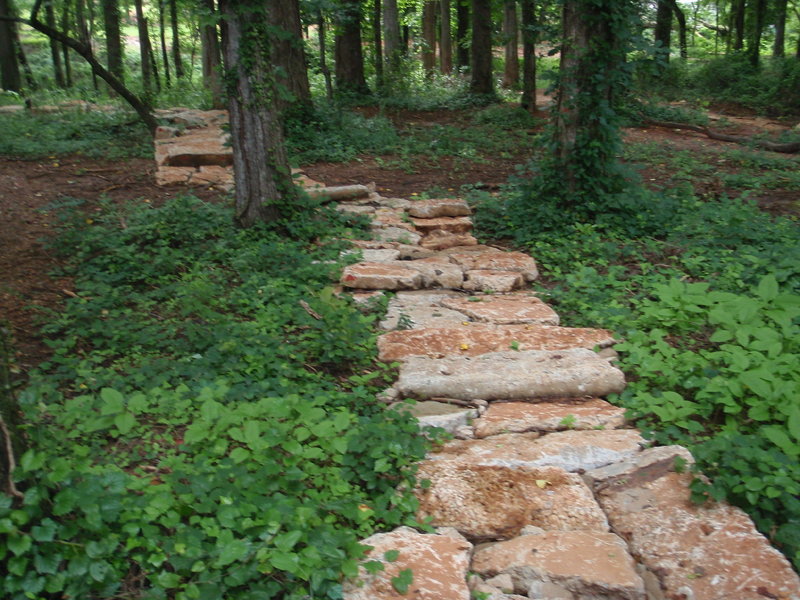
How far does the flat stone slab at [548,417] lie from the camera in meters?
3.65

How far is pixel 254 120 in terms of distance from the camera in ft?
19.9

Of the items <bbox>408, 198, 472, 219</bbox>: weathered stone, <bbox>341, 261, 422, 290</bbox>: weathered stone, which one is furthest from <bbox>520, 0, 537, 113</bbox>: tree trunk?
<bbox>341, 261, 422, 290</bbox>: weathered stone

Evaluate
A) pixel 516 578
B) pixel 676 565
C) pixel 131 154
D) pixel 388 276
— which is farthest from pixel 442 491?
pixel 131 154

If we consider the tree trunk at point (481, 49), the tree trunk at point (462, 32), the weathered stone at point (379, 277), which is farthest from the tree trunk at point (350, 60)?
the weathered stone at point (379, 277)

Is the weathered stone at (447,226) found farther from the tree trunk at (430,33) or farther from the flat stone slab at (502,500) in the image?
the tree trunk at (430,33)

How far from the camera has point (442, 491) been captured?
3029mm

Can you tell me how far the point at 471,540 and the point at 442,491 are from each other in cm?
25

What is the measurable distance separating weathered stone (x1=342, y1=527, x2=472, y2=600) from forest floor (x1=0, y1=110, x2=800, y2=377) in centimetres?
305

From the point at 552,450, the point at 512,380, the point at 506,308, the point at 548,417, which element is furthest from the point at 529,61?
the point at 552,450

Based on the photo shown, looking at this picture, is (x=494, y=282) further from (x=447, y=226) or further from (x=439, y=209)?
(x=439, y=209)

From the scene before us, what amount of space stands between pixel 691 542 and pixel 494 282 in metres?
3.23

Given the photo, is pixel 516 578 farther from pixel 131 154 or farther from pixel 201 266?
pixel 131 154

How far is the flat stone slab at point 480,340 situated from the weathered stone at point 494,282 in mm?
950

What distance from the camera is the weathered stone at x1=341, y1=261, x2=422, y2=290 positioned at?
546 centimetres
